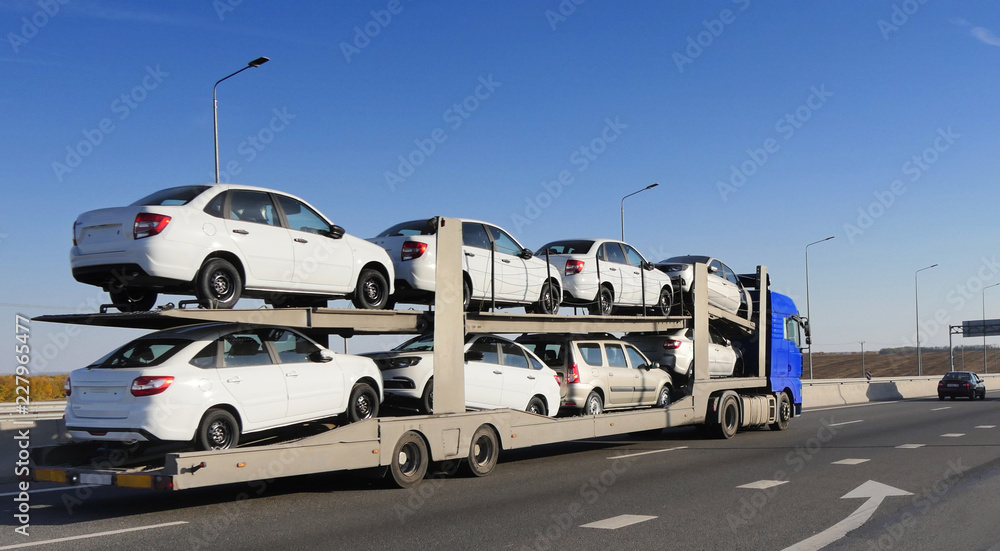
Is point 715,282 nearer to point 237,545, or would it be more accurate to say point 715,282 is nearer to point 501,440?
point 501,440

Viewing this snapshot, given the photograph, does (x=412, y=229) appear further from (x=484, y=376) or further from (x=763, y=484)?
(x=763, y=484)

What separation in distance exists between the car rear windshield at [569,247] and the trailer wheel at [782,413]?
7.56m

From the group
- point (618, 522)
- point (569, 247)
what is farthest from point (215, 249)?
point (569, 247)

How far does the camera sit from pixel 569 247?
50.8 feet

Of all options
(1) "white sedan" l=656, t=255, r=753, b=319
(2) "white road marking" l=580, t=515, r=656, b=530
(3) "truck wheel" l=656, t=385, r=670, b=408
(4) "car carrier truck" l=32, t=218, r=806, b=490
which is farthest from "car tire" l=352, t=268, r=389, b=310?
(1) "white sedan" l=656, t=255, r=753, b=319

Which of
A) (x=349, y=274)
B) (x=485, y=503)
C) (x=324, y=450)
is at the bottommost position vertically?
(x=485, y=503)

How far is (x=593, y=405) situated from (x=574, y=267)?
2388 millimetres

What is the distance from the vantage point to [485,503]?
9.38 m

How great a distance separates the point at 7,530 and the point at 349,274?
445 cm

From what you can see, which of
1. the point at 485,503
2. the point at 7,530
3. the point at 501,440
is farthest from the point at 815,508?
the point at 7,530

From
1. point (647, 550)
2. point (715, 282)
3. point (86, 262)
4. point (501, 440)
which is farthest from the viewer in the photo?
point (715, 282)

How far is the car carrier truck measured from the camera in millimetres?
8250

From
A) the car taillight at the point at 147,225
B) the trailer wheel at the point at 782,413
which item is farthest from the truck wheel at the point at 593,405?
the car taillight at the point at 147,225

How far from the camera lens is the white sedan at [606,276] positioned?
15.0 metres
